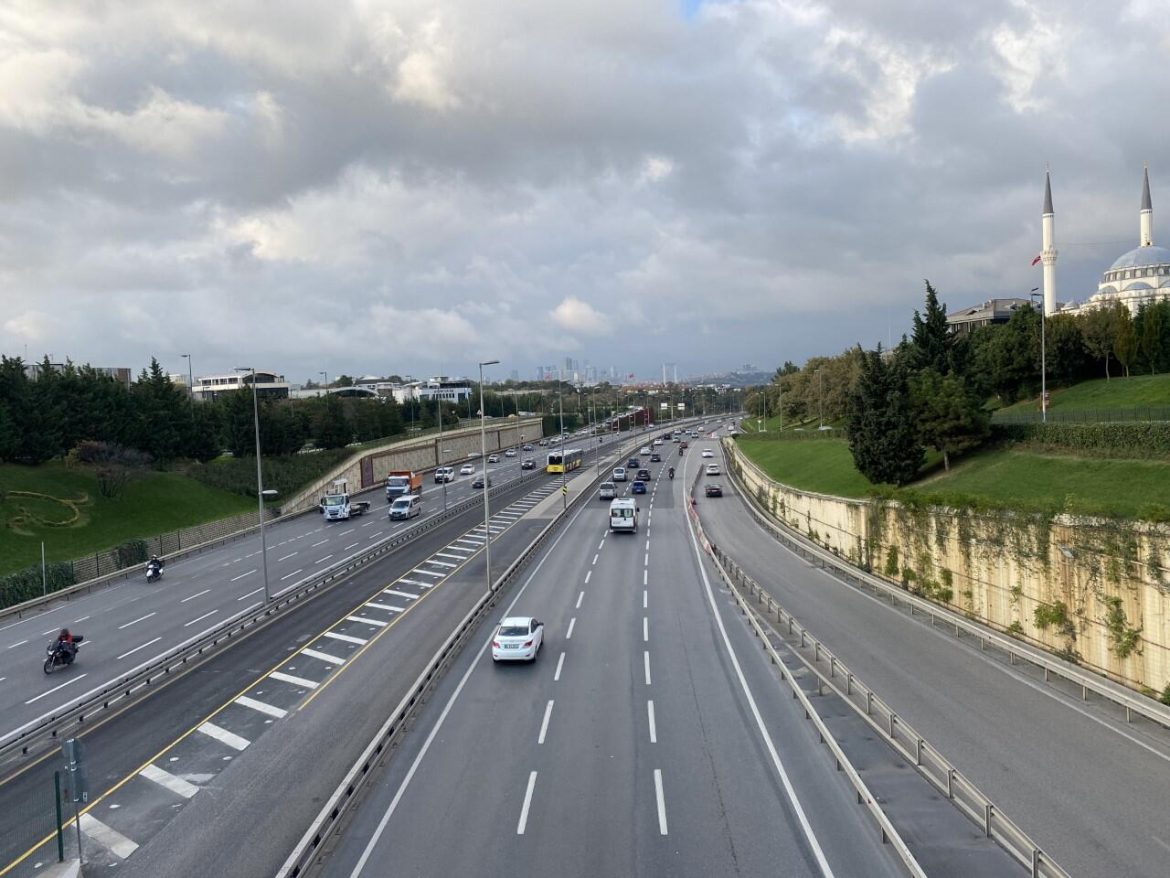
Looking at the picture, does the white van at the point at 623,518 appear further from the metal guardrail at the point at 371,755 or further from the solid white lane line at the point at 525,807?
the solid white lane line at the point at 525,807

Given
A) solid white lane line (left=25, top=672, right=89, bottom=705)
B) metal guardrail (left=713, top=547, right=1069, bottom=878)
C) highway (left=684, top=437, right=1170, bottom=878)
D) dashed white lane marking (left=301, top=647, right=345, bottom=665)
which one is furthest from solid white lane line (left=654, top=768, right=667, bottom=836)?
solid white lane line (left=25, top=672, right=89, bottom=705)

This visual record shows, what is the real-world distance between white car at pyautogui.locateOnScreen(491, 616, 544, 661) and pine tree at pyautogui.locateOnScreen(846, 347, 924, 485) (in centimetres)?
2554

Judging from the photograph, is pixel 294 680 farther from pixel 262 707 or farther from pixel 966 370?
pixel 966 370

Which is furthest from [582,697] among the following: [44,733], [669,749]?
[44,733]

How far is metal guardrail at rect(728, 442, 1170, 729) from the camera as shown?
1841 cm

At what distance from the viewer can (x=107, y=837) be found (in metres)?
14.6

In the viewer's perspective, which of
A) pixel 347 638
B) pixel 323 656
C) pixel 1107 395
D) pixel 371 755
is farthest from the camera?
pixel 1107 395

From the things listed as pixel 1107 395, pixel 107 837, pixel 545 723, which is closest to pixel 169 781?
pixel 107 837

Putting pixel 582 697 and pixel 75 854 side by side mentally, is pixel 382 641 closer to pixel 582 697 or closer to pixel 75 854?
pixel 582 697

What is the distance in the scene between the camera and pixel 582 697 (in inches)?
837

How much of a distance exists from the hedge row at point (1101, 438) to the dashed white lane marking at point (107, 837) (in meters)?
32.2

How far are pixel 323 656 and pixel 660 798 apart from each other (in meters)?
14.9

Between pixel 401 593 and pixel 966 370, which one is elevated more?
pixel 966 370

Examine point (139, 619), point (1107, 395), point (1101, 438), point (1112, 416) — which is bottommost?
point (139, 619)
